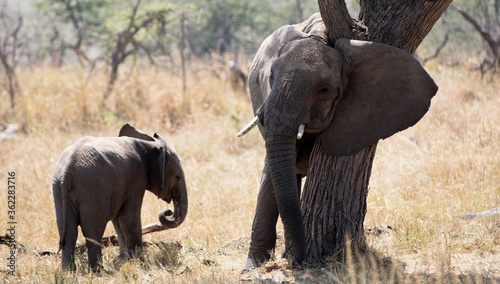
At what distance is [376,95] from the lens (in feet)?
12.5

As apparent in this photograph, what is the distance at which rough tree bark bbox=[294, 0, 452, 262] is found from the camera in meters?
3.96

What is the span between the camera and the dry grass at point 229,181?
4.16m

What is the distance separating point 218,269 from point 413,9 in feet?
8.26

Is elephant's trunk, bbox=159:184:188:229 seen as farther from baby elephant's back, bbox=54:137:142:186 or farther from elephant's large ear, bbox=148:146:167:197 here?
baby elephant's back, bbox=54:137:142:186

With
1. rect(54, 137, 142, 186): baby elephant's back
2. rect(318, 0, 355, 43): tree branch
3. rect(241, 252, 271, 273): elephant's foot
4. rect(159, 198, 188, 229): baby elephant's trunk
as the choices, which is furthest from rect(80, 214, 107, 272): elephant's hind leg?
rect(318, 0, 355, 43): tree branch

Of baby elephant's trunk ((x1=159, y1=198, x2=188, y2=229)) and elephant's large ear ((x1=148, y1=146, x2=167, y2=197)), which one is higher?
elephant's large ear ((x1=148, y1=146, x2=167, y2=197))

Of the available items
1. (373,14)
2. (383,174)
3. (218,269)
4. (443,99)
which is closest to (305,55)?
(373,14)

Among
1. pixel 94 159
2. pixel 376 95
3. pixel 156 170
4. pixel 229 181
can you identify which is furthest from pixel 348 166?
pixel 229 181

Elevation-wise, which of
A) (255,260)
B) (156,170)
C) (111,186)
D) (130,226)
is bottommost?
(255,260)

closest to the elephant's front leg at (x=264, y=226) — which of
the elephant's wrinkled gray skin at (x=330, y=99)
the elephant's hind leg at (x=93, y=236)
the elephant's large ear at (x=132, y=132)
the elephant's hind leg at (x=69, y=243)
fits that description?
the elephant's wrinkled gray skin at (x=330, y=99)

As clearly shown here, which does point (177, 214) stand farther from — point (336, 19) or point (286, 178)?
point (336, 19)

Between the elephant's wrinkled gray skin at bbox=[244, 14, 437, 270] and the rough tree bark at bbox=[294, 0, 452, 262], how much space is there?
22 cm

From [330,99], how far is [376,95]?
0.35m

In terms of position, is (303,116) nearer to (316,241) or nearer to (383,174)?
(316,241)
